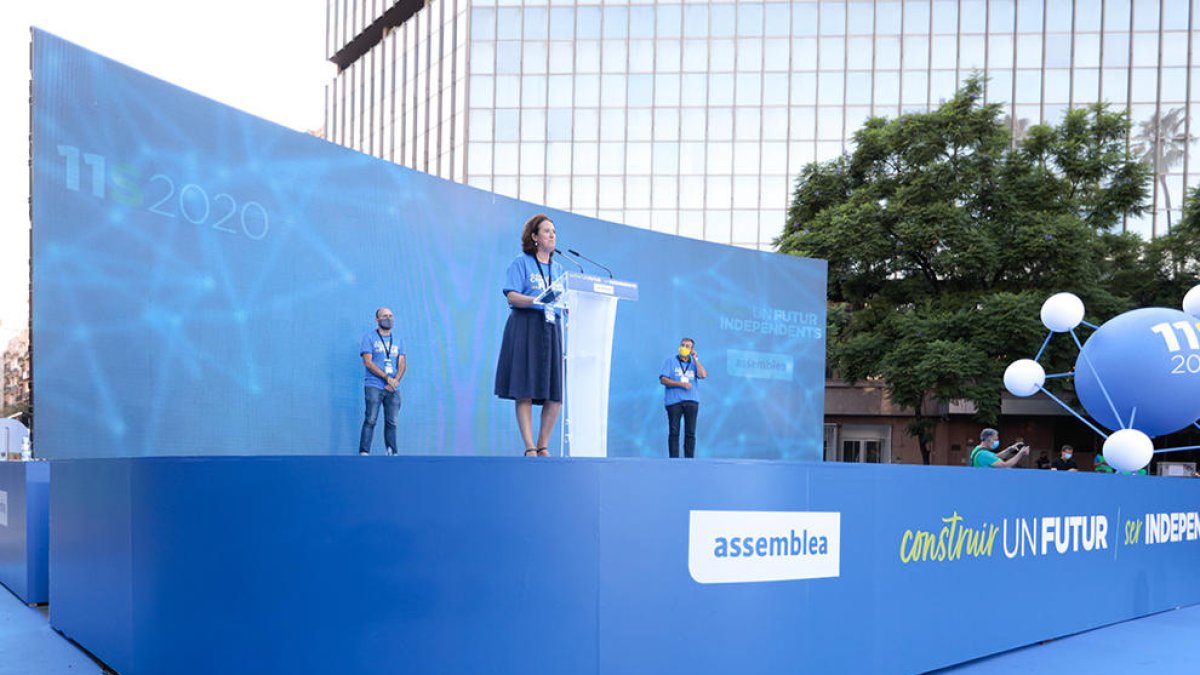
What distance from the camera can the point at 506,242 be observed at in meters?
11.5

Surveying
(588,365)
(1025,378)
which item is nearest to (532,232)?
(588,365)

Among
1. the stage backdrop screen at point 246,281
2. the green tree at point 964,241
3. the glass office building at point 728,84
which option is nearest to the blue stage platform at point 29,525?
the stage backdrop screen at point 246,281

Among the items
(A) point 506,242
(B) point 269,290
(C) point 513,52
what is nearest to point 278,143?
(B) point 269,290

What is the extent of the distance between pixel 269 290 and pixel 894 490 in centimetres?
649

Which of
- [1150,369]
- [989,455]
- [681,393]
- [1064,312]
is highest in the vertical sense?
[1064,312]

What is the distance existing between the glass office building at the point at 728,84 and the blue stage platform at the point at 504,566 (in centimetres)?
3905

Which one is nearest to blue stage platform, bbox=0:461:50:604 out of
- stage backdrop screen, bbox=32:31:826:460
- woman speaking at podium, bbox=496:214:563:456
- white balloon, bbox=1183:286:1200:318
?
stage backdrop screen, bbox=32:31:826:460

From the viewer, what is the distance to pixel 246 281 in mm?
8922

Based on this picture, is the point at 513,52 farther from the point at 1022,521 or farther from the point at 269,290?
the point at 1022,521

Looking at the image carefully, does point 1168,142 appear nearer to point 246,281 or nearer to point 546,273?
point 246,281

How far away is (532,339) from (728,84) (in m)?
39.5

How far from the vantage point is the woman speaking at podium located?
5.32 m

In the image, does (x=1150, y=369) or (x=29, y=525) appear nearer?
(x=29, y=525)

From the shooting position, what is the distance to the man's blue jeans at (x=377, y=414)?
9.20m
